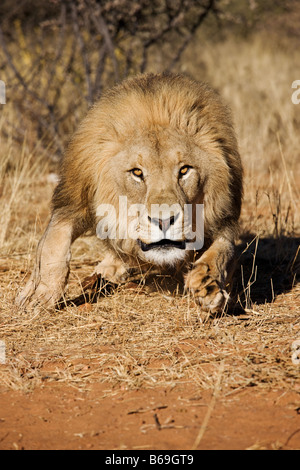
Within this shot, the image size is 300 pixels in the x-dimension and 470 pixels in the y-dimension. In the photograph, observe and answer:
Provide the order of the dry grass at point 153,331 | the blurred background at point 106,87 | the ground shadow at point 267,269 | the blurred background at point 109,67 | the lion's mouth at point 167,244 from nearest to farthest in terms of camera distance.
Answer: the dry grass at point 153,331
the lion's mouth at point 167,244
the ground shadow at point 267,269
the blurred background at point 106,87
the blurred background at point 109,67

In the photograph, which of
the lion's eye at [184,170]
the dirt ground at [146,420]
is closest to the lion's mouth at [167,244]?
the lion's eye at [184,170]

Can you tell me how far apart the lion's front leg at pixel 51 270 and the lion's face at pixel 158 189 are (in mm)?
428

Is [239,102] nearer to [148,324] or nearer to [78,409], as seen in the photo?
[148,324]

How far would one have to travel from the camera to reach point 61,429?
2.64 meters

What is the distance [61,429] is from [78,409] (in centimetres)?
17

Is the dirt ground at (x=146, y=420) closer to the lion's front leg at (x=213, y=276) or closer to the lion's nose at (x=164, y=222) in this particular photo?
the lion's front leg at (x=213, y=276)

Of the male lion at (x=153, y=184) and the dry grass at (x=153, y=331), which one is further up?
the male lion at (x=153, y=184)

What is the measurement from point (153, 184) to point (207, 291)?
0.66 meters

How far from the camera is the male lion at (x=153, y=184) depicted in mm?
3621

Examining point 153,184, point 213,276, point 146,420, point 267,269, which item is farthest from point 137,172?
point 267,269

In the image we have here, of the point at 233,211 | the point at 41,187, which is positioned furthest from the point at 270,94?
the point at 233,211

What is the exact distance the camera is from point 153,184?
11.8 feet

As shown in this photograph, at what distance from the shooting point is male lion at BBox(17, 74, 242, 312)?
362 centimetres

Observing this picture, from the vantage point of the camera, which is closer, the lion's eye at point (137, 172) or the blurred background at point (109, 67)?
the lion's eye at point (137, 172)
